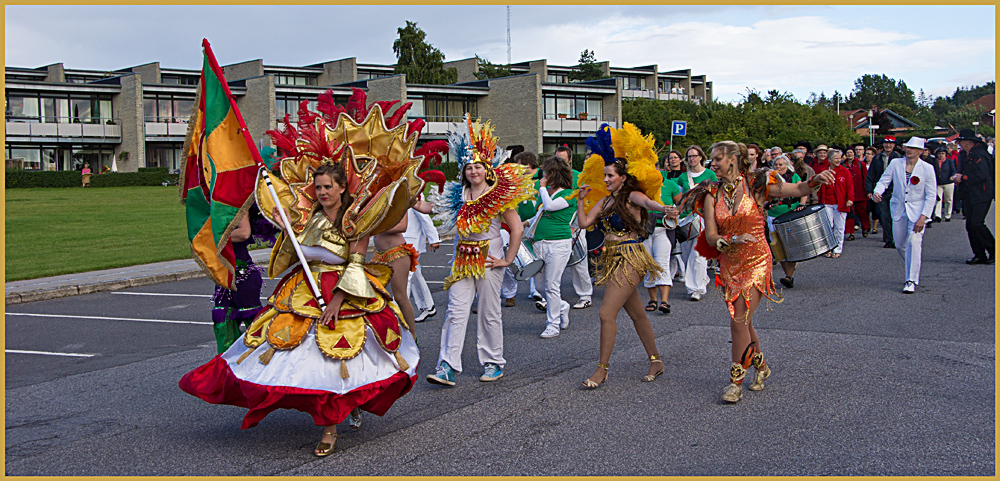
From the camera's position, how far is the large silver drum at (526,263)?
889 centimetres

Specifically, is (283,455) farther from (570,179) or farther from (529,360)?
(570,179)

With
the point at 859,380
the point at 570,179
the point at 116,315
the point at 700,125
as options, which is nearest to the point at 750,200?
the point at 859,380

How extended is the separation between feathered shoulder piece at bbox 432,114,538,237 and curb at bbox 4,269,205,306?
590cm

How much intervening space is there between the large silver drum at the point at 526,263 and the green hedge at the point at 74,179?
41.4 m

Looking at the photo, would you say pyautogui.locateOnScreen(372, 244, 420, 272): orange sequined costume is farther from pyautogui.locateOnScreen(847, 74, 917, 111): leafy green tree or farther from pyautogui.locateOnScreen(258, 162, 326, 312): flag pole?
pyautogui.locateOnScreen(847, 74, 917, 111): leafy green tree

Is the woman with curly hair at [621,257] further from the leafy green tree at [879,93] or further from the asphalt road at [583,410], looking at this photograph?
the leafy green tree at [879,93]

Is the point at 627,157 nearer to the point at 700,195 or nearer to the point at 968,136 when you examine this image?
the point at 700,195

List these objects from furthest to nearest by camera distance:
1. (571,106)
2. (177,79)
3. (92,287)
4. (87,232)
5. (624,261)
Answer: (177,79), (571,106), (87,232), (92,287), (624,261)

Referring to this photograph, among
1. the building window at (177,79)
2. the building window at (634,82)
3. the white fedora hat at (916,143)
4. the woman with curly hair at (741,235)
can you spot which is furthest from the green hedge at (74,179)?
the building window at (634,82)

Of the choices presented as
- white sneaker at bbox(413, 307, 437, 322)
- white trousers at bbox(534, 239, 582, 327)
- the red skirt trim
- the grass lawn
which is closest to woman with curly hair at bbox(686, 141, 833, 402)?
the red skirt trim

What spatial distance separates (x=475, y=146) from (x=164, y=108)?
5727 cm

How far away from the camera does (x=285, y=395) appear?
15.8 feet

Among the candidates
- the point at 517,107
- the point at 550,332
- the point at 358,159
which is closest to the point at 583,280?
the point at 550,332

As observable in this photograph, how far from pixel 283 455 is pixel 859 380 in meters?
4.23
